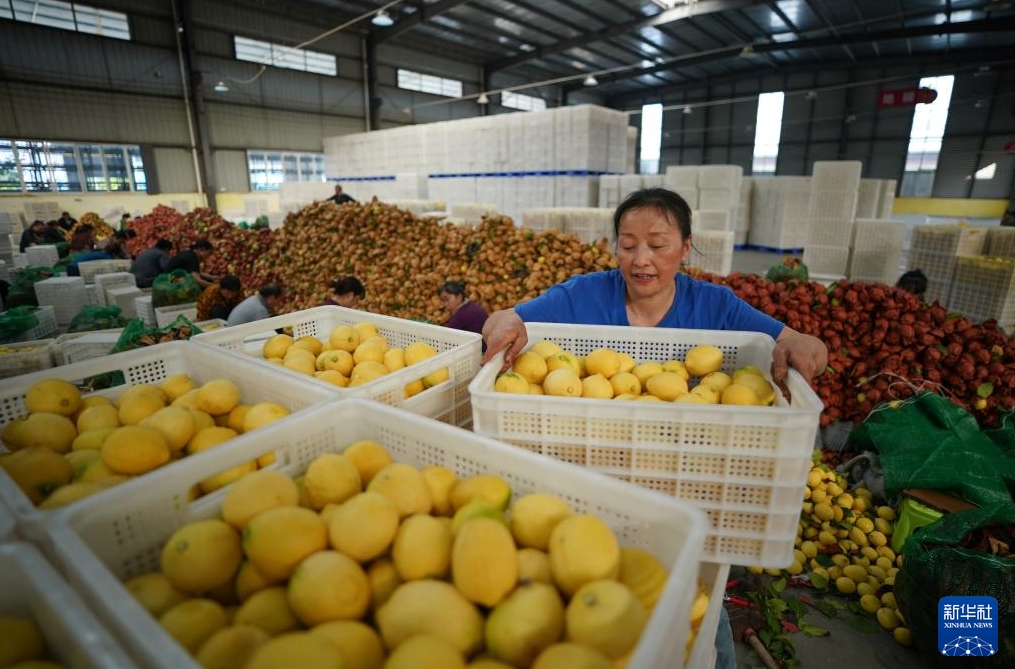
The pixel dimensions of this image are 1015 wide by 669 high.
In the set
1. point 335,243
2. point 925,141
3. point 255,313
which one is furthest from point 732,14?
point 255,313

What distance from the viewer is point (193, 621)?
77cm

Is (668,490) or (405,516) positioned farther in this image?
(668,490)

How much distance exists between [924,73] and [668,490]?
86.6ft

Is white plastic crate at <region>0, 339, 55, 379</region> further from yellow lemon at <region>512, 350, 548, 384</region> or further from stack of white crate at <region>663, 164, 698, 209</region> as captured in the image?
stack of white crate at <region>663, 164, 698, 209</region>

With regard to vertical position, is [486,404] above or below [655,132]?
below

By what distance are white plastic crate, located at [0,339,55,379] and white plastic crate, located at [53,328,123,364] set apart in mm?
138

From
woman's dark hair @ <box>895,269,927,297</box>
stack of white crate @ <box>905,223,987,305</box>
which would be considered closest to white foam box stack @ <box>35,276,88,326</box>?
woman's dark hair @ <box>895,269,927,297</box>

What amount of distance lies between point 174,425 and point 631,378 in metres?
1.31

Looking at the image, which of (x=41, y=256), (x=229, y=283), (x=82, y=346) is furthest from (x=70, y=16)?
(x=82, y=346)

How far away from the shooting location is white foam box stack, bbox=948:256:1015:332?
5.85 meters

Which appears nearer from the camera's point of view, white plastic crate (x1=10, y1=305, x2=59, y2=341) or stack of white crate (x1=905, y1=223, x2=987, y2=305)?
white plastic crate (x1=10, y1=305, x2=59, y2=341)

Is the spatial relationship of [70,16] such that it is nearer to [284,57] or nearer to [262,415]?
[284,57]

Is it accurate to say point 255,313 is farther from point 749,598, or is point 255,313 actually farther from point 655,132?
point 655,132

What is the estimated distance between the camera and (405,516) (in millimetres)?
986
